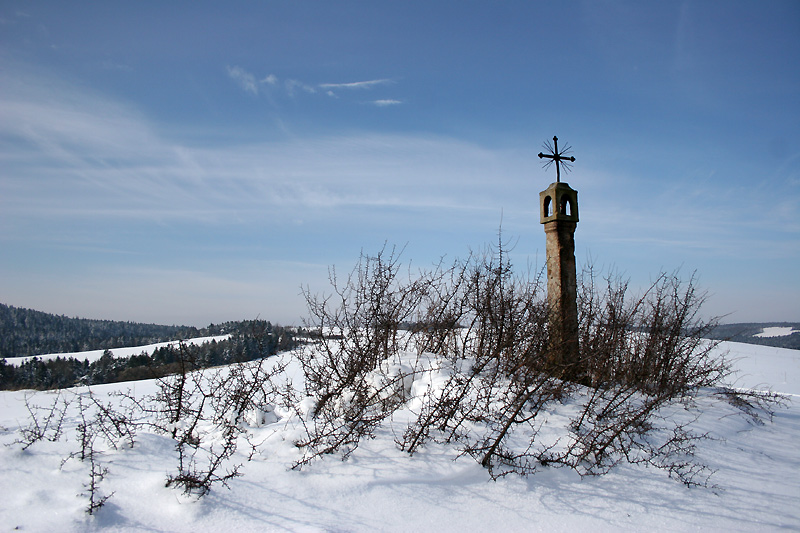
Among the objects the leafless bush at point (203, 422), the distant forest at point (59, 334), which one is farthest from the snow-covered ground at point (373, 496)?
the distant forest at point (59, 334)

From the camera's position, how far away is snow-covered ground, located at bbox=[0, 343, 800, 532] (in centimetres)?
280

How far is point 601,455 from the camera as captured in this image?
3982 mm

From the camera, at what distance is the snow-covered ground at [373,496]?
9.20 ft

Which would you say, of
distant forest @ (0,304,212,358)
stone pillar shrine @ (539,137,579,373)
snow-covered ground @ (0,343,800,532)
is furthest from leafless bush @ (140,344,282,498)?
distant forest @ (0,304,212,358)

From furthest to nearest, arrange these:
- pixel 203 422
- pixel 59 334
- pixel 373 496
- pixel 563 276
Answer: pixel 59 334 < pixel 563 276 < pixel 203 422 < pixel 373 496

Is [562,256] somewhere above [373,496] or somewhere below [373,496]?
above

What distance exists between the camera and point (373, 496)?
126 inches

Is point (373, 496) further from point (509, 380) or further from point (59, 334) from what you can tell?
point (59, 334)

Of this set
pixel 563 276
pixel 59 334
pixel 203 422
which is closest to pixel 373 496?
pixel 203 422

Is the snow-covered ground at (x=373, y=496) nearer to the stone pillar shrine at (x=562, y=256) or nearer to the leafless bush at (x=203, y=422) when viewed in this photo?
the leafless bush at (x=203, y=422)

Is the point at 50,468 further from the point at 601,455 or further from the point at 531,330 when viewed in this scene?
the point at 531,330

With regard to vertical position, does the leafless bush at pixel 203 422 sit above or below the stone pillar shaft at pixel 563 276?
below

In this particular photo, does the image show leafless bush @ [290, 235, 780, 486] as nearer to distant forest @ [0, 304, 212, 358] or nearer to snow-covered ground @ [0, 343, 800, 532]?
snow-covered ground @ [0, 343, 800, 532]

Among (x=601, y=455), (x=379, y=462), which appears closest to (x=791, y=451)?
(x=601, y=455)
